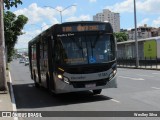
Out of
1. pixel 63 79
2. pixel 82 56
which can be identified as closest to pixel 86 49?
pixel 82 56

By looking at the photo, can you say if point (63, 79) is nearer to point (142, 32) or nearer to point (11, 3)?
point (11, 3)

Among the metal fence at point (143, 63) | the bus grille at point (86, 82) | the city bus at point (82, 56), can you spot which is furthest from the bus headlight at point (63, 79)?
the metal fence at point (143, 63)

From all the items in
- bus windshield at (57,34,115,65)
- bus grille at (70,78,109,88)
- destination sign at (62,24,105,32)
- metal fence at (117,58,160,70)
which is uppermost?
destination sign at (62,24,105,32)

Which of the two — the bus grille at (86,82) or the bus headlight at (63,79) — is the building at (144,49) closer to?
the bus grille at (86,82)

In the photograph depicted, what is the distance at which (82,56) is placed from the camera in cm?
1488

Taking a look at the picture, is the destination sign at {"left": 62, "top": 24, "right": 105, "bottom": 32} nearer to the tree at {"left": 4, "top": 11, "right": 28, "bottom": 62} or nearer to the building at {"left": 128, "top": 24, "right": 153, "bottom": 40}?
the tree at {"left": 4, "top": 11, "right": 28, "bottom": 62}

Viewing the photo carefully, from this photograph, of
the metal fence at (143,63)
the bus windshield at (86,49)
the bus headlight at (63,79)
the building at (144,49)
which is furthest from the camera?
the building at (144,49)

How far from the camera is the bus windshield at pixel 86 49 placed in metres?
14.8

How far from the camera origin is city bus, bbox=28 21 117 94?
14719 millimetres

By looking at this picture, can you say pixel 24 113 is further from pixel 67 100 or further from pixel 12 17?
pixel 12 17

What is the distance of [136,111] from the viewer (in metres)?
11.4

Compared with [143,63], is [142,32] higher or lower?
higher

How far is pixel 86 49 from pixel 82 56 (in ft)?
1.05

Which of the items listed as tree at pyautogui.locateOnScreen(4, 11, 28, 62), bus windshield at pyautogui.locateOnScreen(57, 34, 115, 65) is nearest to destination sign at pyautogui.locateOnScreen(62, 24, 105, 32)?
bus windshield at pyautogui.locateOnScreen(57, 34, 115, 65)
